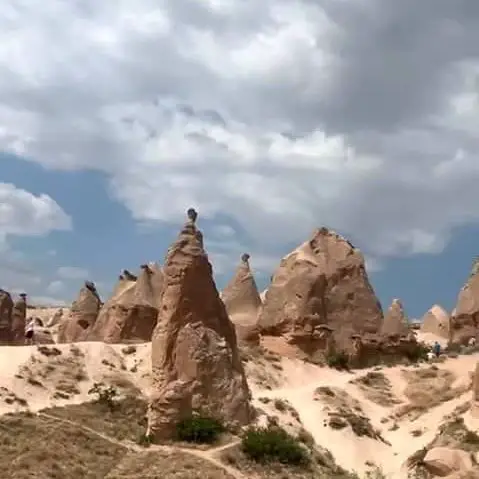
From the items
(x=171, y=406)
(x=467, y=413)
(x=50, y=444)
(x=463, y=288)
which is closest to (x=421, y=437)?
(x=467, y=413)

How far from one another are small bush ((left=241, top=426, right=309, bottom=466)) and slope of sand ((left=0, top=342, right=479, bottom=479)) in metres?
2.63

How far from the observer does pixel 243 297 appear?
39375 millimetres

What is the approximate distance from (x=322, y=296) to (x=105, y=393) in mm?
11566

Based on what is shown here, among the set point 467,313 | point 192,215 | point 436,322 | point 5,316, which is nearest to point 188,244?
point 192,215

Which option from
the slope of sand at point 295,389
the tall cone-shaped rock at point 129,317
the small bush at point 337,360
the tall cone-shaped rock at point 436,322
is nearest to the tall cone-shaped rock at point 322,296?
the small bush at point 337,360

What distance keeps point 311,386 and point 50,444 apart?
12.4 meters

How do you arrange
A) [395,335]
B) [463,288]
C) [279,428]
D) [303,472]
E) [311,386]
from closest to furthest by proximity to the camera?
[303,472], [279,428], [311,386], [395,335], [463,288]

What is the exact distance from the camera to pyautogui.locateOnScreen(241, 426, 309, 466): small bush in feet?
67.1

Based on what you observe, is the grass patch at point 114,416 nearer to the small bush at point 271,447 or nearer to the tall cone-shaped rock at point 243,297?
the small bush at point 271,447

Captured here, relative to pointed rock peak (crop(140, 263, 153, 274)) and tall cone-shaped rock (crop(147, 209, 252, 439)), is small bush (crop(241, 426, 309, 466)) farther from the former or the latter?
pointed rock peak (crop(140, 263, 153, 274))

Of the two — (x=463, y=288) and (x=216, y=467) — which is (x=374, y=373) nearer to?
(x=463, y=288)

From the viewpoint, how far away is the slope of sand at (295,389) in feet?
81.3

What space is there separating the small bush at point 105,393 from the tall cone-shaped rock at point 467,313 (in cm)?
1924

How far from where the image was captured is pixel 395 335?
34594 mm
